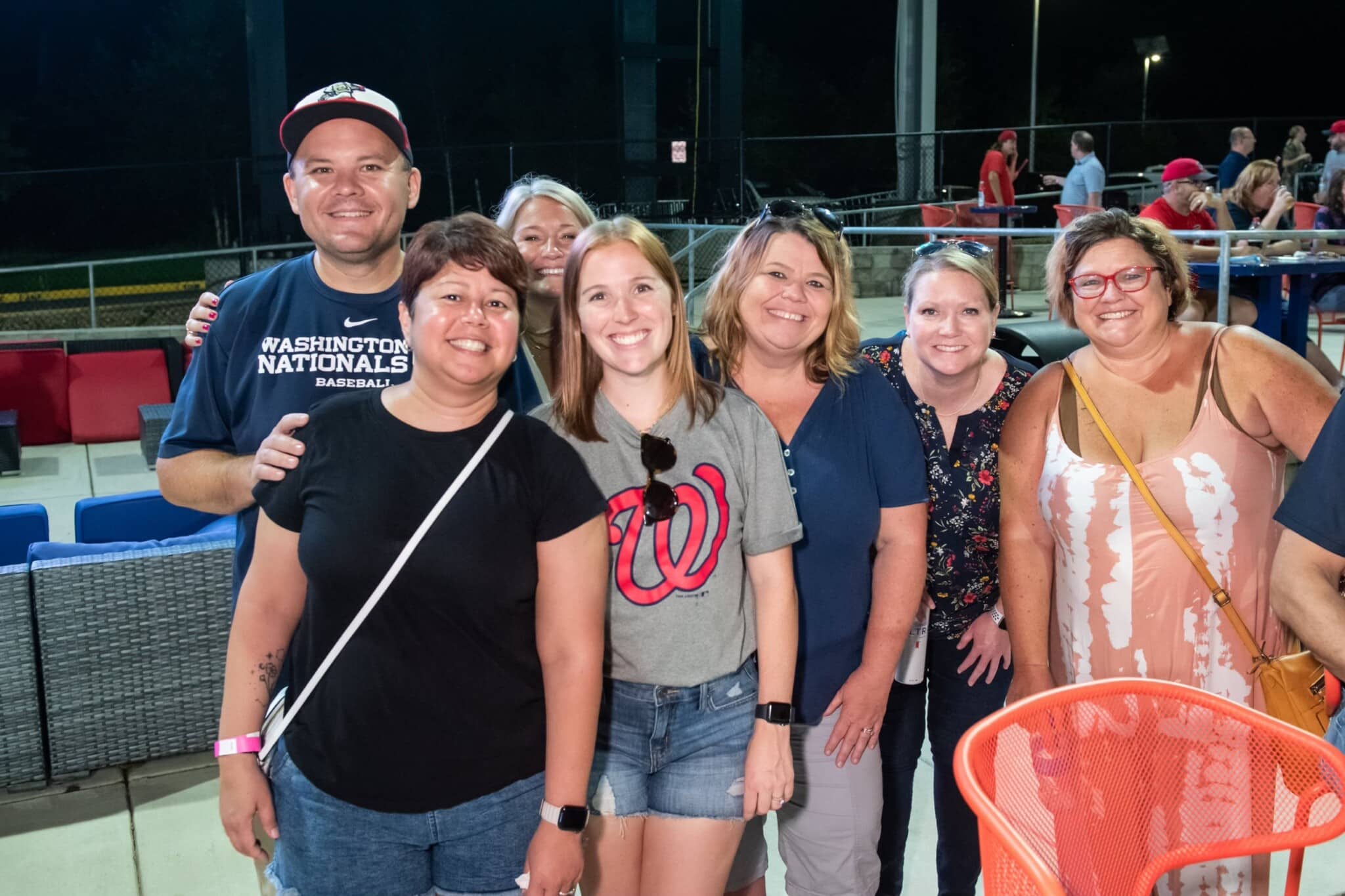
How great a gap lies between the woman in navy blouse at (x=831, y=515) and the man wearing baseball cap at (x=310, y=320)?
68cm

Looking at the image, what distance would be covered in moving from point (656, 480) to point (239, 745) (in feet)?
2.77

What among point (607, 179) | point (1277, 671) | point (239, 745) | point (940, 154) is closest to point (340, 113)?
point (239, 745)

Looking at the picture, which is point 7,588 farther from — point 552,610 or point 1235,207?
point 1235,207

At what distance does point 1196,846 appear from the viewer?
1747 mm

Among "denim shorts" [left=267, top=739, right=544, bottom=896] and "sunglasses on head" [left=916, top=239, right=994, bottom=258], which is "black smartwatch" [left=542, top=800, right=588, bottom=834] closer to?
"denim shorts" [left=267, top=739, right=544, bottom=896]

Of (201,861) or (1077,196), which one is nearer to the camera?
(201,861)

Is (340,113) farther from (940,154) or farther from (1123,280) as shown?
(940,154)

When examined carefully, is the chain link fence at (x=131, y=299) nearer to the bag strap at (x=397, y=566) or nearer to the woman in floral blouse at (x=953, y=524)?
the woman in floral blouse at (x=953, y=524)

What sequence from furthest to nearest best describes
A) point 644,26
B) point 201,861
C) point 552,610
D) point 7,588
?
point 644,26 < point 7,588 < point 201,861 < point 552,610

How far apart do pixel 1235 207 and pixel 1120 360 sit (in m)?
9.22

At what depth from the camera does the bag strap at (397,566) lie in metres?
1.83

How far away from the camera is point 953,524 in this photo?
8.69ft

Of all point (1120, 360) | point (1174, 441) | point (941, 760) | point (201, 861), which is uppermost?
point (1120, 360)

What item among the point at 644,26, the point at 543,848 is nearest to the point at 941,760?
the point at 543,848
